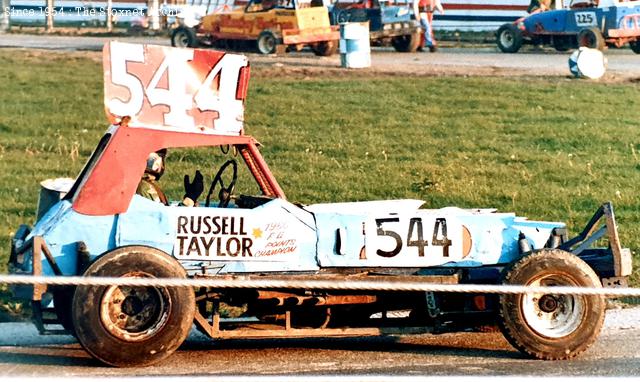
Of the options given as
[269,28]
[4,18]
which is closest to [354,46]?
[269,28]

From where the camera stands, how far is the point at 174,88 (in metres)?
7.38

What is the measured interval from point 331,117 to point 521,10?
88.5ft

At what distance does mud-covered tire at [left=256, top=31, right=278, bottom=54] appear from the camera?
96.9 ft

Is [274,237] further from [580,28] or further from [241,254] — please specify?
[580,28]

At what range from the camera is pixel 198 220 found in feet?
23.4

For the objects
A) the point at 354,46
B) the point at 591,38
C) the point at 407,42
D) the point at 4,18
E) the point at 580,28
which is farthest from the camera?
the point at 4,18

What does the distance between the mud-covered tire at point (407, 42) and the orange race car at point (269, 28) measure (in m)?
1.91

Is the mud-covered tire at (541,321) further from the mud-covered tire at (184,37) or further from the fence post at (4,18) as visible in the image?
the fence post at (4,18)

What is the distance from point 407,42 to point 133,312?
25097mm

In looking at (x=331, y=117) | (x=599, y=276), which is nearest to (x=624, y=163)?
(x=331, y=117)

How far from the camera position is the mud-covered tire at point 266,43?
96.9 feet

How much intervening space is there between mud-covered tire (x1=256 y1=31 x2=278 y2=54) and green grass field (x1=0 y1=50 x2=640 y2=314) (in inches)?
222

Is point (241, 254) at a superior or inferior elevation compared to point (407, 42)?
inferior

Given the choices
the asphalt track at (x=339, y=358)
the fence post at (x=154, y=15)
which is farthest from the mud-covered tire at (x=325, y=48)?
the asphalt track at (x=339, y=358)
